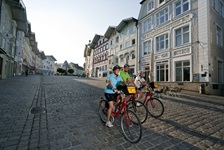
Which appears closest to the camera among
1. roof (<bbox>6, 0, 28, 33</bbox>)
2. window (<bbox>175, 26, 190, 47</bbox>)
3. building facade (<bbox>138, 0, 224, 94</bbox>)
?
building facade (<bbox>138, 0, 224, 94</bbox>)

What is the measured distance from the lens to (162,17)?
59.3 ft

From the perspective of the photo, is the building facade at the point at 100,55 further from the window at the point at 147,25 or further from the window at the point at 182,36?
the window at the point at 182,36

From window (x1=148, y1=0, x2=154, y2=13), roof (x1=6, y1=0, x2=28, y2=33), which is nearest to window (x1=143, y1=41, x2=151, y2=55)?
window (x1=148, y1=0, x2=154, y2=13)

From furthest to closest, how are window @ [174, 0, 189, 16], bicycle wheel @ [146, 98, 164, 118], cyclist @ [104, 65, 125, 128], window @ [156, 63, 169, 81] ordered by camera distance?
window @ [156, 63, 169, 81]
window @ [174, 0, 189, 16]
bicycle wheel @ [146, 98, 164, 118]
cyclist @ [104, 65, 125, 128]

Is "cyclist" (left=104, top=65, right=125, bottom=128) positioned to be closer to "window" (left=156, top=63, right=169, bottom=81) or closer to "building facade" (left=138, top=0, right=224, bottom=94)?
"building facade" (left=138, top=0, right=224, bottom=94)

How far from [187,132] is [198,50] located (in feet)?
41.9

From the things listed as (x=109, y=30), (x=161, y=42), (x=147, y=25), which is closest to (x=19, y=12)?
(x=109, y=30)

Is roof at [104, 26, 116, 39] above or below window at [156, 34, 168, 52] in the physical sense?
above

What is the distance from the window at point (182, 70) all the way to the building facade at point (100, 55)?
85.2 ft

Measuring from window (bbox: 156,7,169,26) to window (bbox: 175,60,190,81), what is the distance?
6672mm

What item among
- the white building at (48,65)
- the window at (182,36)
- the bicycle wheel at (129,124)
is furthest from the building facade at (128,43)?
the white building at (48,65)

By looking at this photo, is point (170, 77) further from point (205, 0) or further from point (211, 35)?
point (205, 0)

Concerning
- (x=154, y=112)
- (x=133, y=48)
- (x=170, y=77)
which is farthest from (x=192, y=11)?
(x=154, y=112)

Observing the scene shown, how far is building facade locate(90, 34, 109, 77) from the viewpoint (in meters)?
42.0
